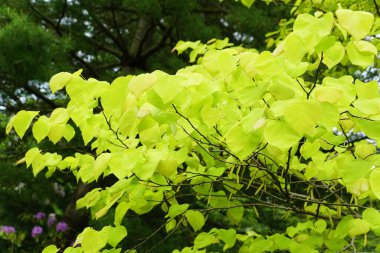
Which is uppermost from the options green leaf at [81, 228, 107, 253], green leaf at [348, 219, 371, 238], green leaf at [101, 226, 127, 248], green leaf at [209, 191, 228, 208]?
green leaf at [81, 228, 107, 253]

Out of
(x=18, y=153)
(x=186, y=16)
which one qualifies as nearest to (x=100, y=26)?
(x=186, y=16)

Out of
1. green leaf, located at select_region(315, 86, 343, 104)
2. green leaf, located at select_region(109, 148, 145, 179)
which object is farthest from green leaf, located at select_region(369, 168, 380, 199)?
green leaf, located at select_region(109, 148, 145, 179)

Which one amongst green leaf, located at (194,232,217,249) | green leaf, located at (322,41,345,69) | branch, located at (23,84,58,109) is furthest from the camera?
branch, located at (23,84,58,109)

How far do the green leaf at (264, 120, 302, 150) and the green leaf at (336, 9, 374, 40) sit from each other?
207 mm

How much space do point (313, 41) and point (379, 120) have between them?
0.24m

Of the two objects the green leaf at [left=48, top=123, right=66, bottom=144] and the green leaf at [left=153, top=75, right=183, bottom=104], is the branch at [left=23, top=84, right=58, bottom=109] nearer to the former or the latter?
the green leaf at [left=48, top=123, right=66, bottom=144]

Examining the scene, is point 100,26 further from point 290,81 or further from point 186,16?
point 290,81

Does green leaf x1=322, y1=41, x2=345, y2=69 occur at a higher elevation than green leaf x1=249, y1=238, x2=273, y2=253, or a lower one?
higher

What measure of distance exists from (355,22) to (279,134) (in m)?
0.25

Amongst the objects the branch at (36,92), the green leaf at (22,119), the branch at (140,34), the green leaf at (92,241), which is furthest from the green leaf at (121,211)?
the branch at (140,34)

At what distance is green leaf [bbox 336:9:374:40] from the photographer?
28.9 inches

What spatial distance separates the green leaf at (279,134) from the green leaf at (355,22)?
21cm

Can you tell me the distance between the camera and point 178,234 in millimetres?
3264

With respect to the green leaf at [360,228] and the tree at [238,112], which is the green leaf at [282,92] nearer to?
the tree at [238,112]
